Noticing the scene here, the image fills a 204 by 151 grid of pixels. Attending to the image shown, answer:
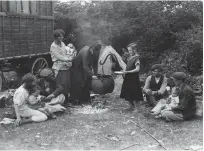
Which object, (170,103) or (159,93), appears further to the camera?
(159,93)

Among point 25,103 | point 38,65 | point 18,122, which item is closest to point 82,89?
point 25,103

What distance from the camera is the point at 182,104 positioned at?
5.82 metres

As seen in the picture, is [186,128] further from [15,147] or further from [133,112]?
[15,147]

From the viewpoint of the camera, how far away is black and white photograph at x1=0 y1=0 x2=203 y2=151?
5270 mm

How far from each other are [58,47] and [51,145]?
2.79 meters

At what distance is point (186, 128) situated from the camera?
5621 mm

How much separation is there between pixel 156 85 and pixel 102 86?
4.07 feet

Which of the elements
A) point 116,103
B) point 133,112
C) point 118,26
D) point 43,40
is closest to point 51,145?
point 133,112

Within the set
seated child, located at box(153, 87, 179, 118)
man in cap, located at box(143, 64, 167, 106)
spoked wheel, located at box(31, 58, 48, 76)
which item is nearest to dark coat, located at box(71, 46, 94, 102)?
man in cap, located at box(143, 64, 167, 106)

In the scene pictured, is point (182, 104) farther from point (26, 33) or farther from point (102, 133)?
point (26, 33)

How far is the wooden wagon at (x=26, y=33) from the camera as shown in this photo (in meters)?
9.27

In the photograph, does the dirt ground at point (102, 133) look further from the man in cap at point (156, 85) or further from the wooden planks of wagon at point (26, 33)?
the wooden planks of wagon at point (26, 33)

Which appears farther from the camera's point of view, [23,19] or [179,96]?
[23,19]

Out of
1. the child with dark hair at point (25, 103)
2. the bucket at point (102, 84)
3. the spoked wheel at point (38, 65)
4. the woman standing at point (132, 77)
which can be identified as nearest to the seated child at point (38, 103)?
the child with dark hair at point (25, 103)
